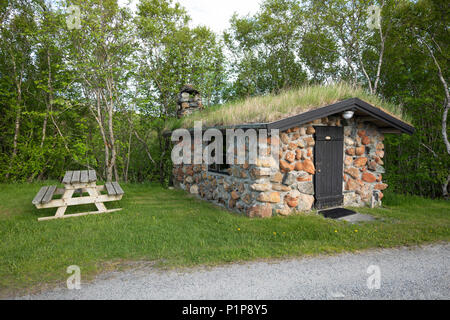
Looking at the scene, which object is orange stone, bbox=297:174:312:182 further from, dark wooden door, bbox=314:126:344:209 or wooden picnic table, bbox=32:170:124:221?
wooden picnic table, bbox=32:170:124:221

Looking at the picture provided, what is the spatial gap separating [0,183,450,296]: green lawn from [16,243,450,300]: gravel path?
335mm

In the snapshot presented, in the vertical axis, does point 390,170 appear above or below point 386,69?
below

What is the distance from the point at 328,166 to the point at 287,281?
4.18 m

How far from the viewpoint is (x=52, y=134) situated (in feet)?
41.6

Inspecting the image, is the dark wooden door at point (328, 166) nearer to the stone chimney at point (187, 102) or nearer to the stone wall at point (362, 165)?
the stone wall at point (362, 165)

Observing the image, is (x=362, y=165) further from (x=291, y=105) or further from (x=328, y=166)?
(x=291, y=105)

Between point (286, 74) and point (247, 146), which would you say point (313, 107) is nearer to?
point (247, 146)

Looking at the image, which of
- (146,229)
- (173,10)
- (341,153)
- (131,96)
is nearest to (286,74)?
(173,10)

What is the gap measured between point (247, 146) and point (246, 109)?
106 centimetres

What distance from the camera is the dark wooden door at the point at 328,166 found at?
673 centimetres

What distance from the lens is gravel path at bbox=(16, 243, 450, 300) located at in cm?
312

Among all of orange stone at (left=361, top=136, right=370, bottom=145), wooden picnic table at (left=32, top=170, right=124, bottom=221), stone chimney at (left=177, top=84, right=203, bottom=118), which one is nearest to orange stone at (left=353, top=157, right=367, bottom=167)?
orange stone at (left=361, top=136, right=370, bottom=145)

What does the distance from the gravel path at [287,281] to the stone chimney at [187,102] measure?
849 centimetres

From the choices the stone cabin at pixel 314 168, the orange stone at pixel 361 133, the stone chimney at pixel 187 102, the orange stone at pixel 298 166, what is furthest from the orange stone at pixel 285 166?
the stone chimney at pixel 187 102
